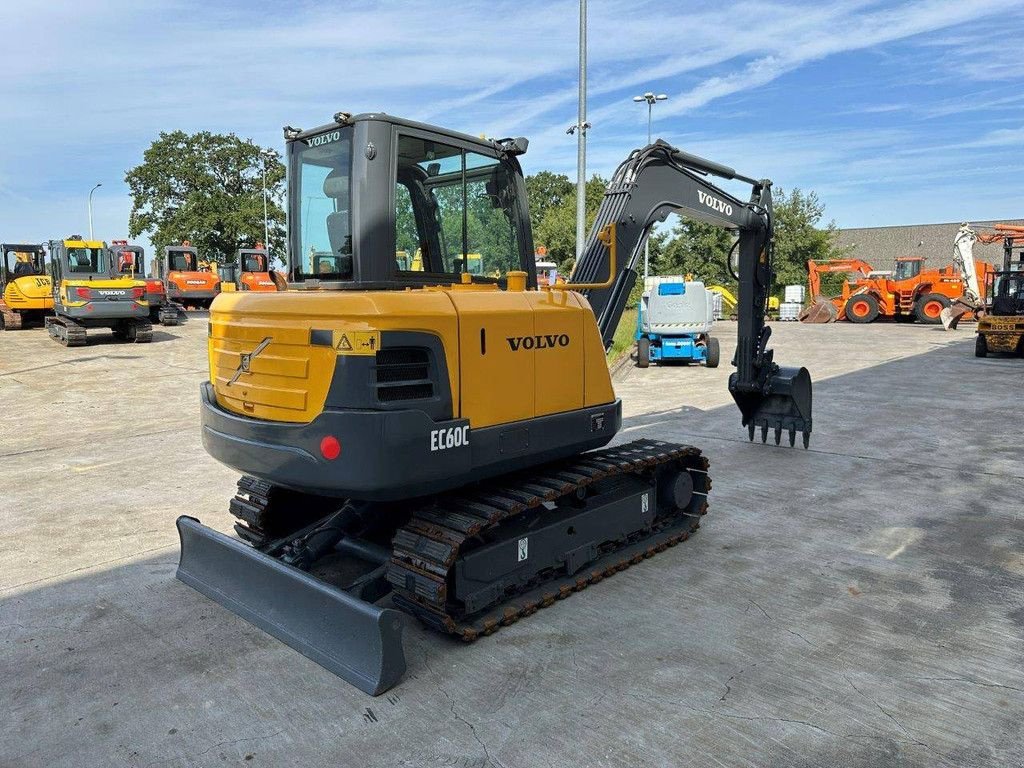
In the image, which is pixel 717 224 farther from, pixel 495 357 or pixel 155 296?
pixel 155 296

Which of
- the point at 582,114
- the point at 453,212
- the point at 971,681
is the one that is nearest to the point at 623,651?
the point at 971,681

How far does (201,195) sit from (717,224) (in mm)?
51986

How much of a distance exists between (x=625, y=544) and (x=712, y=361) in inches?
476

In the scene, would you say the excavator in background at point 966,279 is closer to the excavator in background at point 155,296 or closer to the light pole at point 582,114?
the light pole at point 582,114

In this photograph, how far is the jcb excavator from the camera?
3.88 metres

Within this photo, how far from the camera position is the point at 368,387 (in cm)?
380

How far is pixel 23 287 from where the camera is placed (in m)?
24.3

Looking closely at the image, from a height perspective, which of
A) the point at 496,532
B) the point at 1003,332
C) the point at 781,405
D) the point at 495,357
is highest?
the point at 495,357

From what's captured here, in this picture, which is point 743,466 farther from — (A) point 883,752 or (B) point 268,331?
(B) point 268,331

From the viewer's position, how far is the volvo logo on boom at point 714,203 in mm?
7297

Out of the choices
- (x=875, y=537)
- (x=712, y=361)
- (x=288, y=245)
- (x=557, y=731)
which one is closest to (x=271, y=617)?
(x=557, y=731)

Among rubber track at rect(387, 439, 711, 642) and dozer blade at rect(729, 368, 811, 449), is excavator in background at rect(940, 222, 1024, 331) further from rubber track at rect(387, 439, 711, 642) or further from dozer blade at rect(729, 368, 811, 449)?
rubber track at rect(387, 439, 711, 642)

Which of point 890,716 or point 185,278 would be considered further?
point 185,278

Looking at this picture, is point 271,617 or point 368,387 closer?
point 368,387
